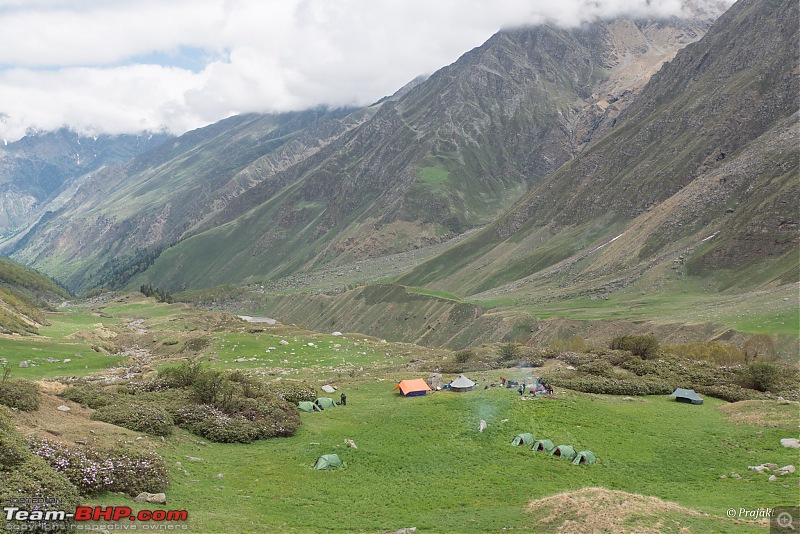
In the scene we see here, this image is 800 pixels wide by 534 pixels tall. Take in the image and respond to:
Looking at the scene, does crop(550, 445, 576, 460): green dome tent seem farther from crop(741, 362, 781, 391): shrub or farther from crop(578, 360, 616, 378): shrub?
crop(741, 362, 781, 391): shrub

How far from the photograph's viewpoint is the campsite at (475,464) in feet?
90.1

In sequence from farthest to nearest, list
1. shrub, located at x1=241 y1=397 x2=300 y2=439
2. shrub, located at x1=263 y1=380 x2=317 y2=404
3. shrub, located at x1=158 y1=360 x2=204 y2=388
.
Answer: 1. shrub, located at x1=263 y1=380 x2=317 y2=404
2. shrub, located at x1=158 y1=360 x2=204 y2=388
3. shrub, located at x1=241 y1=397 x2=300 y2=439

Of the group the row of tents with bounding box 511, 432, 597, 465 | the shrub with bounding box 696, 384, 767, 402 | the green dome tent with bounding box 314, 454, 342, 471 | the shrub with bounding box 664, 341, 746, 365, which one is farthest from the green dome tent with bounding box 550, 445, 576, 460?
the shrub with bounding box 664, 341, 746, 365

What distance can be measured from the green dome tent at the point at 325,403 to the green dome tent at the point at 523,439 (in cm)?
1667

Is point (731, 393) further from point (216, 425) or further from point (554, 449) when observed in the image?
point (216, 425)

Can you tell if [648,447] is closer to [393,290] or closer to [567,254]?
[393,290]

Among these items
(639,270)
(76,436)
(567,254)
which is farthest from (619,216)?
(76,436)

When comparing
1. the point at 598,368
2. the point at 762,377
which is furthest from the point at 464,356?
the point at 762,377

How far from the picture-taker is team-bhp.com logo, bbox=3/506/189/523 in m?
20.0

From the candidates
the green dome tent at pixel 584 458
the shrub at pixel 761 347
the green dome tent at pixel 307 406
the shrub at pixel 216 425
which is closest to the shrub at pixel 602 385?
the green dome tent at pixel 584 458

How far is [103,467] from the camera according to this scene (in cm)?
2603

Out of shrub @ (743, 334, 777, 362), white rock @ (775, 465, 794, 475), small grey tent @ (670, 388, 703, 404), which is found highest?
white rock @ (775, 465, 794, 475)

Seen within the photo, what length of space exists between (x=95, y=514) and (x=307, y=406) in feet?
80.9

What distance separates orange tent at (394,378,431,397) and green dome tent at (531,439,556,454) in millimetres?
15410
